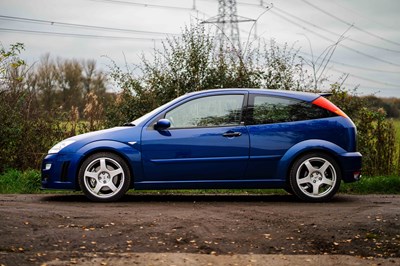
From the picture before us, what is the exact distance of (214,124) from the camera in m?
10.2

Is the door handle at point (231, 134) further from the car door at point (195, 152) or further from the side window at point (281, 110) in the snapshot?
the side window at point (281, 110)

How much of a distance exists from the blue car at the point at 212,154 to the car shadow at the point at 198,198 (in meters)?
0.49

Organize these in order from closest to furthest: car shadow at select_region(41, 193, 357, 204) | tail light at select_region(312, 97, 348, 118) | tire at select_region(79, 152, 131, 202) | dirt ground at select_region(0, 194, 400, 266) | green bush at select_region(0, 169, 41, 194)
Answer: dirt ground at select_region(0, 194, 400, 266) < tire at select_region(79, 152, 131, 202) < tail light at select_region(312, 97, 348, 118) < car shadow at select_region(41, 193, 357, 204) < green bush at select_region(0, 169, 41, 194)

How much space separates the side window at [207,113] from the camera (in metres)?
10.2

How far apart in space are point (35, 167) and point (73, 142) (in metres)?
4.37

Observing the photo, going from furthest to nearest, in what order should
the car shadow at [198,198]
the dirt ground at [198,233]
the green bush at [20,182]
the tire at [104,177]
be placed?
1. the green bush at [20,182]
2. the car shadow at [198,198]
3. the tire at [104,177]
4. the dirt ground at [198,233]

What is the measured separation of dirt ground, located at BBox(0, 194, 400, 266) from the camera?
6.06m

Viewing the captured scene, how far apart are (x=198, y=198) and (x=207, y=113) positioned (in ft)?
5.09

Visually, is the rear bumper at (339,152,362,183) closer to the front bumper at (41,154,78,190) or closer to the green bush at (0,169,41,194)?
the front bumper at (41,154,78,190)

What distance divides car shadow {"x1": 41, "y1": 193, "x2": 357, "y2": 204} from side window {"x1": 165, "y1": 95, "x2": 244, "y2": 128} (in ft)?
4.19

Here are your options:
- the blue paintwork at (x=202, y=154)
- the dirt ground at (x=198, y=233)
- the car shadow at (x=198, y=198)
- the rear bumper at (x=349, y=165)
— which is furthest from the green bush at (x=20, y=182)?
the rear bumper at (x=349, y=165)

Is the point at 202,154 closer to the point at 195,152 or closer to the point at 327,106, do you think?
the point at 195,152

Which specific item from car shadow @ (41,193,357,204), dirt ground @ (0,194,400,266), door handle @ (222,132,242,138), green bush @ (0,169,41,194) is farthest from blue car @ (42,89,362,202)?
green bush @ (0,169,41,194)

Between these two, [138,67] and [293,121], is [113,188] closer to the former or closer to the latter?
[293,121]
